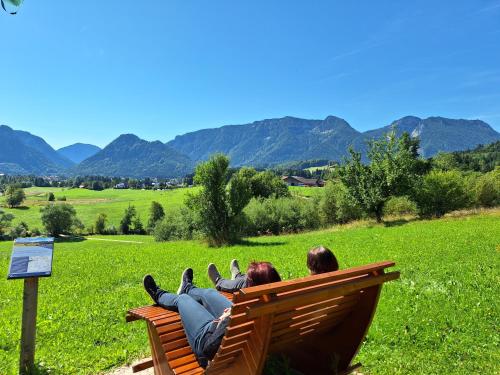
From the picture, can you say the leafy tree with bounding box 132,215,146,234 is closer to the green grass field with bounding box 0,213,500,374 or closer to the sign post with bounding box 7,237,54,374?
the green grass field with bounding box 0,213,500,374

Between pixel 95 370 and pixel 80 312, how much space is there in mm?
3712

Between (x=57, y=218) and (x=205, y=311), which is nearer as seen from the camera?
(x=205, y=311)

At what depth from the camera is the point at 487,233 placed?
19188 mm

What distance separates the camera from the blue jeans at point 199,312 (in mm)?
4016

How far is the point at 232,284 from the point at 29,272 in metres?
2.89

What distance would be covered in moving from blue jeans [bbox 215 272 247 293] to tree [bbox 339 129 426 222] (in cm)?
2928

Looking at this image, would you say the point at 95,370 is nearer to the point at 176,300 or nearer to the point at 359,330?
the point at 176,300

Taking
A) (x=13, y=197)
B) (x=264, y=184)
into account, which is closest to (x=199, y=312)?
(x=264, y=184)

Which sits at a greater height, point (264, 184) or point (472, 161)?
point (472, 161)

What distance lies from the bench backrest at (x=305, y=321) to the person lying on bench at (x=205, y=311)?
0.37 m

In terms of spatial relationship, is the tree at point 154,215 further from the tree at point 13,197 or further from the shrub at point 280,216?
the tree at point 13,197

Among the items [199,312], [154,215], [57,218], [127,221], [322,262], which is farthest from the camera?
[127,221]

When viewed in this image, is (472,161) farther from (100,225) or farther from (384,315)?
(384,315)

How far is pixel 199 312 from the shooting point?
171 inches
